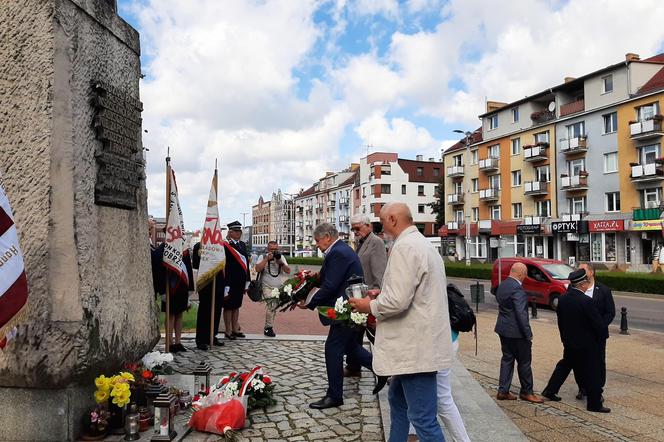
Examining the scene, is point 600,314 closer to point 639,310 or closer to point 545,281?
point 545,281

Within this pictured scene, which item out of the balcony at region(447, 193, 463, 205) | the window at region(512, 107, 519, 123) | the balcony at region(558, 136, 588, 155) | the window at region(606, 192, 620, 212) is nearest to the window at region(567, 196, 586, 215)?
the window at region(606, 192, 620, 212)

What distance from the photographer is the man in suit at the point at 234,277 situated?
31.6 ft

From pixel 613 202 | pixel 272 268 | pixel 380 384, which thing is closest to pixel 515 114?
pixel 613 202

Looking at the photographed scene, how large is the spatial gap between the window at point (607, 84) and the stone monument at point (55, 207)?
41.3 metres

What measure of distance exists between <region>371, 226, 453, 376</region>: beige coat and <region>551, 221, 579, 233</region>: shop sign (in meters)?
41.3

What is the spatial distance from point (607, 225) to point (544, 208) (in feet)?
23.2

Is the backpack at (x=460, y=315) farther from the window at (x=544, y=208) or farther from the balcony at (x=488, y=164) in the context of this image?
the balcony at (x=488, y=164)

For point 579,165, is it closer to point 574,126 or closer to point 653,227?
point 574,126

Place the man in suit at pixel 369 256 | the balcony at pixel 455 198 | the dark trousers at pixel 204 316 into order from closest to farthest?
1. the man in suit at pixel 369 256
2. the dark trousers at pixel 204 316
3. the balcony at pixel 455 198

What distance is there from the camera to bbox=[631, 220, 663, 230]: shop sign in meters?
34.6

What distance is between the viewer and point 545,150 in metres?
44.7

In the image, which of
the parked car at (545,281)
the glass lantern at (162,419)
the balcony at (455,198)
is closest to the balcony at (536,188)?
the balcony at (455,198)

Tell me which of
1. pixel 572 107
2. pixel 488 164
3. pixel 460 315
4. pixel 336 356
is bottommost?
pixel 336 356

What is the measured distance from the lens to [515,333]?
660cm
